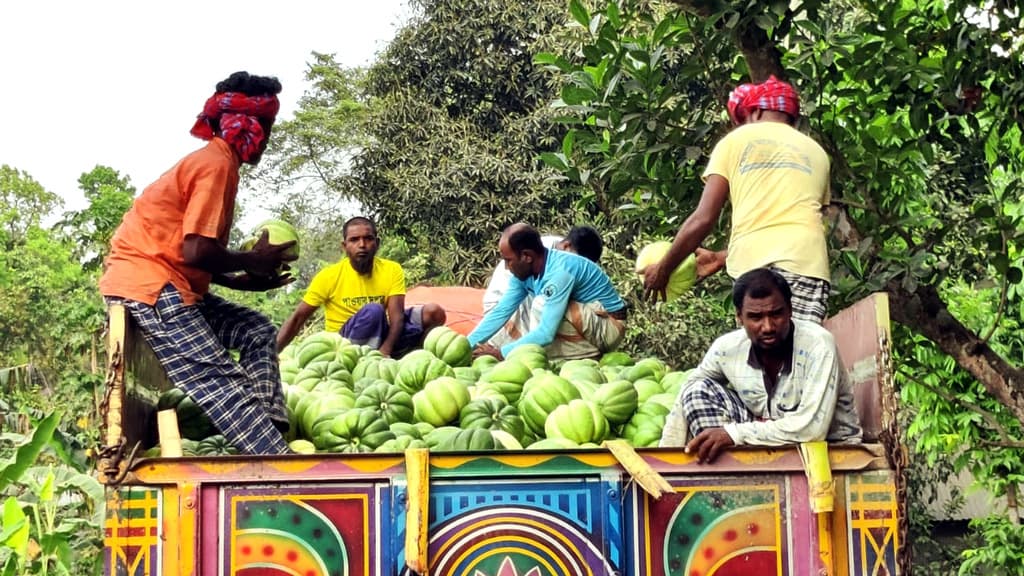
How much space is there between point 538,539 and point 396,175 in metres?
14.5

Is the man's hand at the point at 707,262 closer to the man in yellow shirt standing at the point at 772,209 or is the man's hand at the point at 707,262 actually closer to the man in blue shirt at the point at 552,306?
the man in yellow shirt standing at the point at 772,209

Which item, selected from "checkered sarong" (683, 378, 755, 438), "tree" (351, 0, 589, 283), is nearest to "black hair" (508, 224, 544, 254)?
"checkered sarong" (683, 378, 755, 438)

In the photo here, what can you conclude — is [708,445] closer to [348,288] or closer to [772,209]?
[772,209]

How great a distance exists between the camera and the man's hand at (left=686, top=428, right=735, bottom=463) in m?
3.06

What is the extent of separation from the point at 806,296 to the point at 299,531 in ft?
6.22

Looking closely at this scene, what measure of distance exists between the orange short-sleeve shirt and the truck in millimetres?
888

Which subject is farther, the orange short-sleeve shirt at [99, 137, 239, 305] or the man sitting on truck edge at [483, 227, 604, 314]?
the man sitting on truck edge at [483, 227, 604, 314]

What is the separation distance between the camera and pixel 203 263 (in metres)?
3.80

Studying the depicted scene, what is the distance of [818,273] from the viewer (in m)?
4.02

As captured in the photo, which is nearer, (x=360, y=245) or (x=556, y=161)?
(x=556, y=161)

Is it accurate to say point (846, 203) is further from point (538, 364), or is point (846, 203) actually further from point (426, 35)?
point (426, 35)

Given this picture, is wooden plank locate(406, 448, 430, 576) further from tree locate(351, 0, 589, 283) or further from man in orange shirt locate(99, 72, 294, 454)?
tree locate(351, 0, 589, 283)

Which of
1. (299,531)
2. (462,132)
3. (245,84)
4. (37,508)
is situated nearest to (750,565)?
(299,531)

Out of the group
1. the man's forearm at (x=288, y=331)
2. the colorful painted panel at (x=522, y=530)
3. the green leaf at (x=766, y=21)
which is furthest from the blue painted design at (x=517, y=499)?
the man's forearm at (x=288, y=331)
